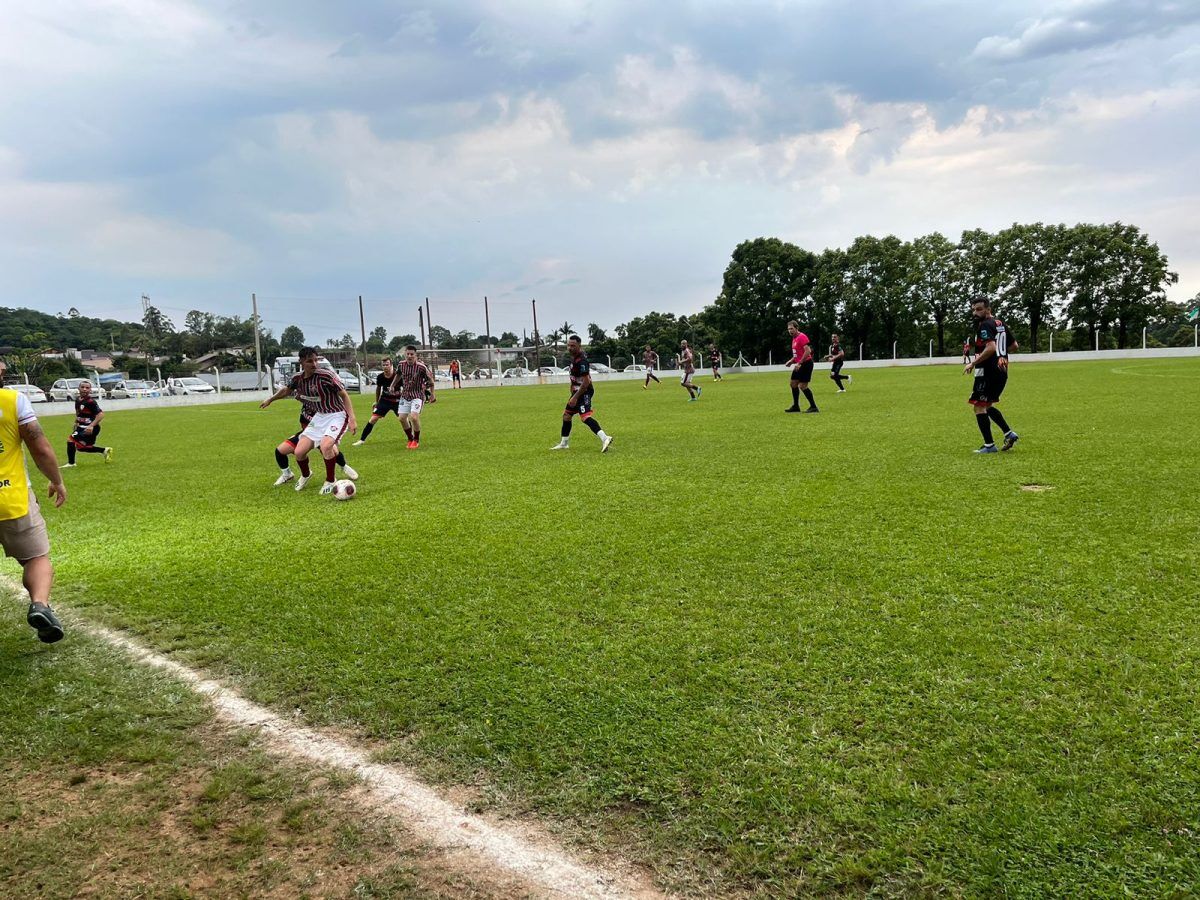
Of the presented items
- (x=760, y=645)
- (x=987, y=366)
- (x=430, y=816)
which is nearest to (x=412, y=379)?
(x=987, y=366)

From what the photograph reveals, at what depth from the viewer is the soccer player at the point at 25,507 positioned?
400 centimetres

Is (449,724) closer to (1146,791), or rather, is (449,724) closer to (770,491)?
(1146,791)

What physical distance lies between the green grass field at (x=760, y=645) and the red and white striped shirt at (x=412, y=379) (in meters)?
4.61

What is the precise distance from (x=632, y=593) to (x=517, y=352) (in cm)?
5413

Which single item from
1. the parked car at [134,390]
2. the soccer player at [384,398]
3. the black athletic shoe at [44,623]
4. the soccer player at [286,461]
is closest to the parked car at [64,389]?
the parked car at [134,390]

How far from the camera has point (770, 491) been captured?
24.3ft

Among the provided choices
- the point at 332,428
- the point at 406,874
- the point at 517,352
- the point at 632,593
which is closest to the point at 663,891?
the point at 406,874

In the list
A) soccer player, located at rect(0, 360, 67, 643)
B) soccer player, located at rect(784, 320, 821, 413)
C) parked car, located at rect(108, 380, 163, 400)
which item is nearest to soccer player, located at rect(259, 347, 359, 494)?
soccer player, located at rect(0, 360, 67, 643)

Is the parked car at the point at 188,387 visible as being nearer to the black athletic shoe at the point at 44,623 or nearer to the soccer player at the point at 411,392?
the soccer player at the point at 411,392

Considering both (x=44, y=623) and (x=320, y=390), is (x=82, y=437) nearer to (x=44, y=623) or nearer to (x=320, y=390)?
(x=320, y=390)

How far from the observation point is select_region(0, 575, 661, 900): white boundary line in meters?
2.24

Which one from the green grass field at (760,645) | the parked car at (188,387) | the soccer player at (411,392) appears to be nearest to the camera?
A: the green grass field at (760,645)

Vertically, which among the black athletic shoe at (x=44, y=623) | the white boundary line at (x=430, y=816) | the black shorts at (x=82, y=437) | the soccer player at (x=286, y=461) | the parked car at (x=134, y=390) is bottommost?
the white boundary line at (x=430, y=816)

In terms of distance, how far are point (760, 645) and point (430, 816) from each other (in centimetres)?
185
